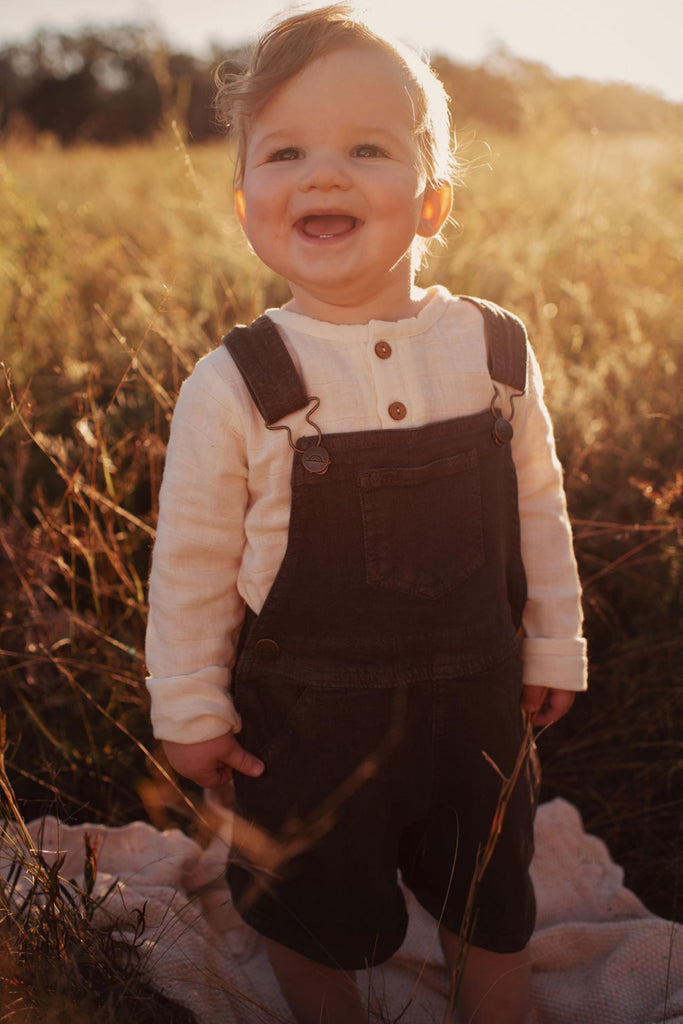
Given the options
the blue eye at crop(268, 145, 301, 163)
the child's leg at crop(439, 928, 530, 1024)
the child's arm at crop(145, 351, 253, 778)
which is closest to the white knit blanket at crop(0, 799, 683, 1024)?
the child's leg at crop(439, 928, 530, 1024)

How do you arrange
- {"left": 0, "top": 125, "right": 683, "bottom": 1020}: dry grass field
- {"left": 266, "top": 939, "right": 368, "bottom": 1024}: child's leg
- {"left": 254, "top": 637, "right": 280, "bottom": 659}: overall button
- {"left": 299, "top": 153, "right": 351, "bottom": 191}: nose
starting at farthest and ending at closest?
{"left": 0, "top": 125, "right": 683, "bottom": 1020}: dry grass field
{"left": 266, "top": 939, "right": 368, "bottom": 1024}: child's leg
{"left": 254, "top": 637, "right": 280, "bottom": 659}: overall button
{"left": 299, "top": 153, "right": 351, "bottom": 191}: nose

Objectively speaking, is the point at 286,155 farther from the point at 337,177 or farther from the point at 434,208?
the point at 434,208

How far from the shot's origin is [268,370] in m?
1.38

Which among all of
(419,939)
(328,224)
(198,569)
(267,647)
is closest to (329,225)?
(328,224)

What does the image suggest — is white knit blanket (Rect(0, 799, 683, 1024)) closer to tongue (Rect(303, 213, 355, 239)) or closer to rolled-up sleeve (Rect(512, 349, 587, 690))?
rolled-up sleeve (Rect(512, 349, 587, 690))

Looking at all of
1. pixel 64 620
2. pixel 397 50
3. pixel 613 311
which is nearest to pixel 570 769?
pixel 64 620

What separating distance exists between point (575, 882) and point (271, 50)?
1.92 metres

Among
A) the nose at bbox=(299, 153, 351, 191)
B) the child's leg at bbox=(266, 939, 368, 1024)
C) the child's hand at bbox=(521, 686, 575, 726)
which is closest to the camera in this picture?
the nose at bbox=(299, 153, 351, 191)

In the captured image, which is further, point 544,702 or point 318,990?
point 544,702

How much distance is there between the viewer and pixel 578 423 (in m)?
2.50

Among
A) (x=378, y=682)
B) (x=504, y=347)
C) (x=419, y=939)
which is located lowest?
(x=419, y=939)

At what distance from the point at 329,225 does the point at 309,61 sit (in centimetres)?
26

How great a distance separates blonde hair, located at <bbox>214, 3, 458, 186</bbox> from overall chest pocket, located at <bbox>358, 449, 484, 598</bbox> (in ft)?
1.85

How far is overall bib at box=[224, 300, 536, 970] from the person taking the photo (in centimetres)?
138
